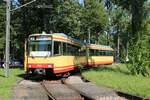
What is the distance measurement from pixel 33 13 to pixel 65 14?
403 cm

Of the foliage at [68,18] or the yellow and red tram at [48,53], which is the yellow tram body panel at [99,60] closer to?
the foliage at [68,18]

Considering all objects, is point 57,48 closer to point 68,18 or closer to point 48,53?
point 48,53

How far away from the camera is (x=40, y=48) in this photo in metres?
29.8

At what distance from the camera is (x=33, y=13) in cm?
5431

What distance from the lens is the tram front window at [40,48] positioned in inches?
1164

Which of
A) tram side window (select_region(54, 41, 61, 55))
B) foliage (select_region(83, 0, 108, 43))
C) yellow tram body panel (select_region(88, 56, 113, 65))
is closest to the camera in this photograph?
tram side window (select_region(54, 41, 61, 55))

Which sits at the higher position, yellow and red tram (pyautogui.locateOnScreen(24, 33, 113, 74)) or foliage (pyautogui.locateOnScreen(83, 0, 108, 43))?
foliage (pyautogui.locateOnScreen(83, 0, 108, 43))

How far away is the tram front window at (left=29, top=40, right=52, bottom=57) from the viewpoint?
2956 centimetres

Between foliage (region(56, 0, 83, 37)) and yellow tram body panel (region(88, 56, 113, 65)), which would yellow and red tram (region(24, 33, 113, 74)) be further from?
foliage (region(56, 0, 83, 37))

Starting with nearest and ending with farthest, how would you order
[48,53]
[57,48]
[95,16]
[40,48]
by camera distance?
[48,53], [40,48], [57,48], [95,16]

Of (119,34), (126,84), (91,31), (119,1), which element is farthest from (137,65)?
(119,34)

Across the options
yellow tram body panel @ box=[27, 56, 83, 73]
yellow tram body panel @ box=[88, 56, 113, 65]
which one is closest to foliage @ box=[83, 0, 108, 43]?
yellow tram body panel @ box=[88, 56, 113, 65]

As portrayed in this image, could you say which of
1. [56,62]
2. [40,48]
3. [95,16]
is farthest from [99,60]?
[95,16]

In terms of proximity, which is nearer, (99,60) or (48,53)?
(48,53)
